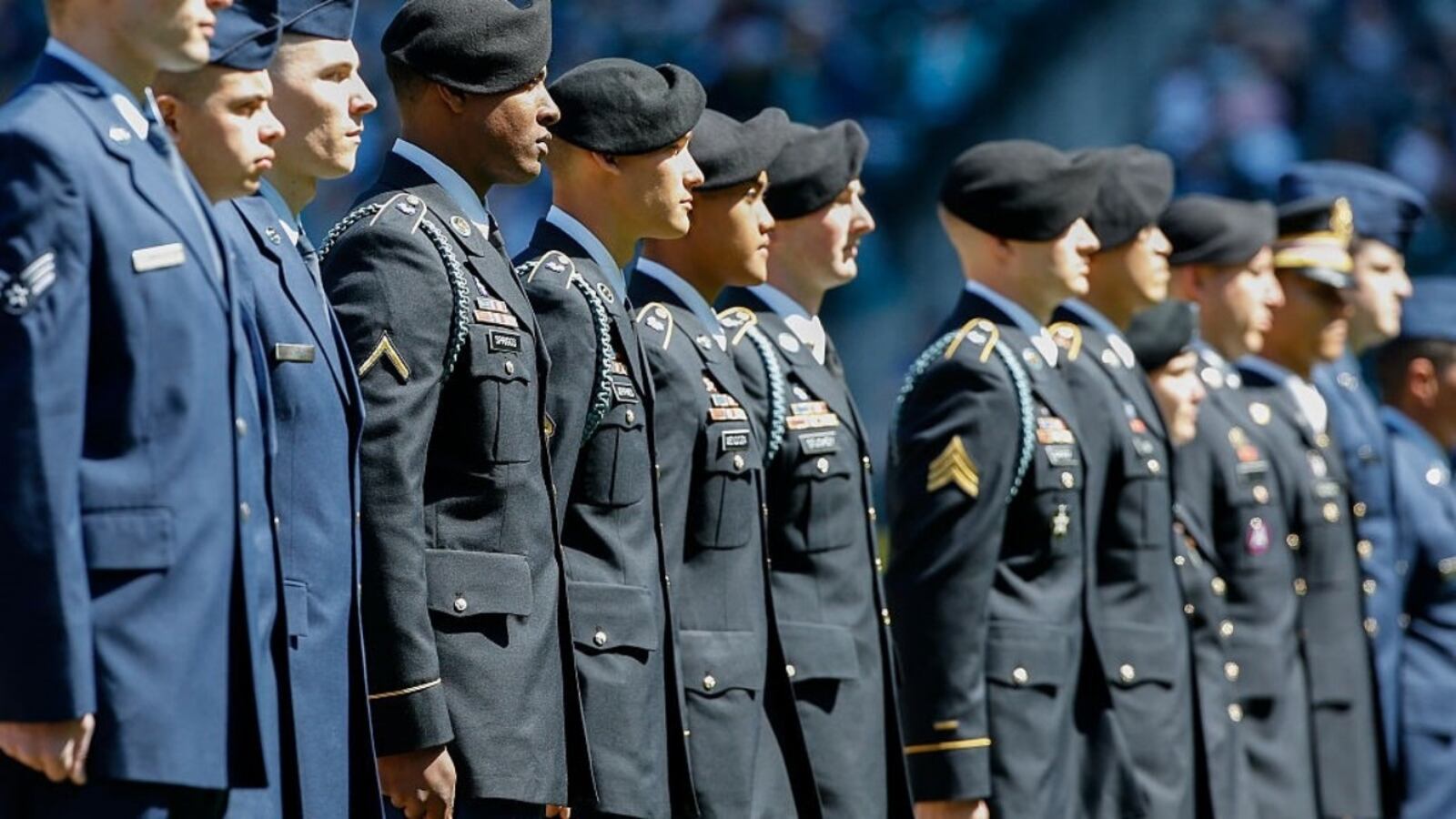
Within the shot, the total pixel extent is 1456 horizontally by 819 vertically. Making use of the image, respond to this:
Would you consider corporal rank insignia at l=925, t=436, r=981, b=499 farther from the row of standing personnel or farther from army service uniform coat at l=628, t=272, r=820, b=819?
army service uniform coat at l=628, t=272, r=820, b=819

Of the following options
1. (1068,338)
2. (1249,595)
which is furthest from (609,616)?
(1249,595)

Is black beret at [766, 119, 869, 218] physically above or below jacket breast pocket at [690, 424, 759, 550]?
above

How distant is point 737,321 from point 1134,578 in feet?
4.76

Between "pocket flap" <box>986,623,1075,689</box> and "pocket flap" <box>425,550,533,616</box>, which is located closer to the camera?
"pocket flap" <box>425,550,533,616</box>

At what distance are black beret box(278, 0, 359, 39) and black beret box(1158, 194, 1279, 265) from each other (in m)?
4.12

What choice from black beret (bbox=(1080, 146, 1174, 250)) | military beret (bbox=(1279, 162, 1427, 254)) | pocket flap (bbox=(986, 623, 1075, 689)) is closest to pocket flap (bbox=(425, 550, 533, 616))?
pocket flap (bbox=(986, 623, 1075, 689))

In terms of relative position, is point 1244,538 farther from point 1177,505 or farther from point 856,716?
point 856,716

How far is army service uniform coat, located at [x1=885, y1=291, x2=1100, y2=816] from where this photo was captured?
646 centimetres

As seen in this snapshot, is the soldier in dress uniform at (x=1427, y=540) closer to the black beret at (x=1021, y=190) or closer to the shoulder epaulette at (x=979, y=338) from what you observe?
the black beret at (x=1021, y=190)

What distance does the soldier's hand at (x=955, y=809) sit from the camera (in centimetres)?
644

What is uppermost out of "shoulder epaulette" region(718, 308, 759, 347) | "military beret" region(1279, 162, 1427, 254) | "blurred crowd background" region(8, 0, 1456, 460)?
"shoulder epaulette" region(718, 308, 759, 347)

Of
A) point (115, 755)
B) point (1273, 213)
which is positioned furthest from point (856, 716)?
point (1273, 213)

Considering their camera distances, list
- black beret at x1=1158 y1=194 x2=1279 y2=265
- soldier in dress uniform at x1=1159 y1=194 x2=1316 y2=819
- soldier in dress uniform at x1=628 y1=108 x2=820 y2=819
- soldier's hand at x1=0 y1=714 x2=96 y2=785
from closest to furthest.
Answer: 1. soldier's hand at x1=0 y1=714 x2=96 y2=785
2. soldier in dress uniform at x1=628 y1=108 x2=820 y2=819
3. soldier in dress uniform at x1=1159 y1=194 x2=1316 y2=819
4. black beret at x1=1158 y1=194 x2=1279 y2=265

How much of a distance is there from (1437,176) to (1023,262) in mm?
8235
